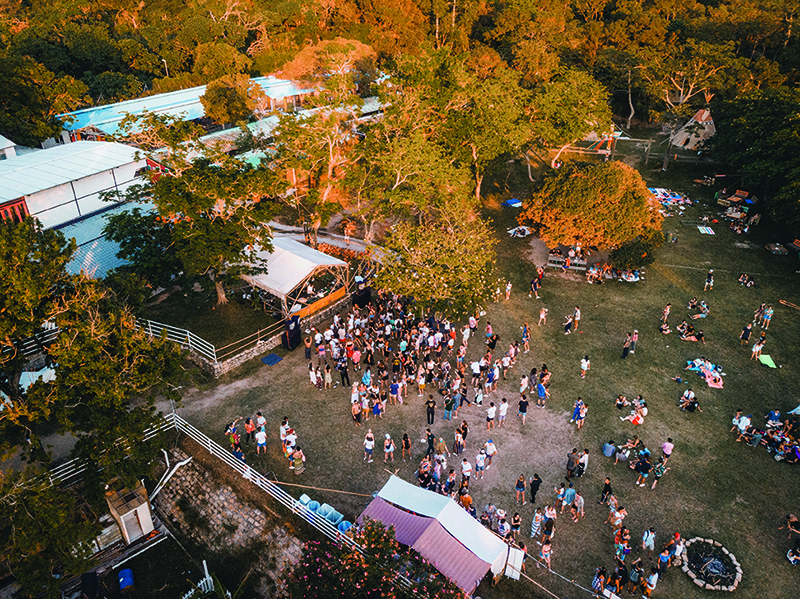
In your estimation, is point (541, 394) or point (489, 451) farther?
point (541, 394)

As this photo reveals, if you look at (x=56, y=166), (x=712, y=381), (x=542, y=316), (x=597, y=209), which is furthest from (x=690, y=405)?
(x=56, y=166)

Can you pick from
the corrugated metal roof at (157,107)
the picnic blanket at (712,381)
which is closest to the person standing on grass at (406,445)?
the picnic blanket at (712,381)

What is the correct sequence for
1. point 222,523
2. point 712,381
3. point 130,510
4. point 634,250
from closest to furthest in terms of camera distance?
1. point 130,510
2. point 222,523
3. point 712,381
4. point 634,250

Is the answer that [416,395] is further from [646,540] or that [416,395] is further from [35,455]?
[35,455]

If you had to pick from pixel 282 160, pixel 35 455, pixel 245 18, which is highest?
pixel 245 18

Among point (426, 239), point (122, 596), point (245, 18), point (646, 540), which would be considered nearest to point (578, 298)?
point (426, 239)

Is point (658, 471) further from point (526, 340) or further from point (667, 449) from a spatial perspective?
point (526, 340)
